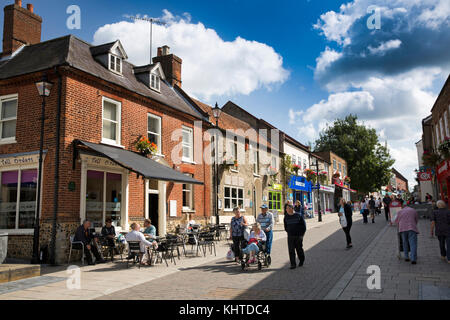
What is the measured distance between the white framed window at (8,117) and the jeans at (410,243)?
45.1 feet

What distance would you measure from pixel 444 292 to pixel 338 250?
611 cm

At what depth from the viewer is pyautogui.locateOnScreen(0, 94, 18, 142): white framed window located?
517 inches

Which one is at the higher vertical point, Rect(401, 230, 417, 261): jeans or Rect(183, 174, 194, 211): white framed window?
Rect(183, 174, 194, 211): white framed window

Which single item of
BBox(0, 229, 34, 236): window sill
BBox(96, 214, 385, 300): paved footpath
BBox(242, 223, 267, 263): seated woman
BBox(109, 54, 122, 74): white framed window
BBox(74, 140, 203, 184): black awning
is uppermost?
BBox(109, 54, 122, 74): white framed window

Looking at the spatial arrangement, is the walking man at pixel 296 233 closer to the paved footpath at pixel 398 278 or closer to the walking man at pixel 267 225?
the walking man at pixel 267 225

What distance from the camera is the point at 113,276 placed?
9.14m

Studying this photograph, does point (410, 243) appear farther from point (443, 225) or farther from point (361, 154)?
point (361, 154)

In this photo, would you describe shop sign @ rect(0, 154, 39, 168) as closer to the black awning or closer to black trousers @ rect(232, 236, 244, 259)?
the black awning

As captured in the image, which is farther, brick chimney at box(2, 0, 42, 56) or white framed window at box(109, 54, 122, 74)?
white framed window at box(109, 54, 122, 74)

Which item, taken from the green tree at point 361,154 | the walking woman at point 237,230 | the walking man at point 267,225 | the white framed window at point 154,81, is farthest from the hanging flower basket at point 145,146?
the green tree at point 361,154

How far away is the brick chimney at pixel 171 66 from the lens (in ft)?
74.2

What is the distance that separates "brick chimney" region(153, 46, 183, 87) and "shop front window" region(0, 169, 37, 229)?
1199 cm

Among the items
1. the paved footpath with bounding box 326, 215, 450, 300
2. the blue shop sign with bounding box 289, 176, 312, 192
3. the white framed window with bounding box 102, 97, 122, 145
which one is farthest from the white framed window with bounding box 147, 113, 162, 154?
the blue shop sign with bounding box 289, 176, 312, 192
